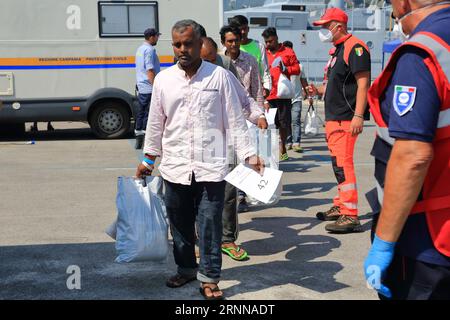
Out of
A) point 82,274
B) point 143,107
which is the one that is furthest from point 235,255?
point 143,107

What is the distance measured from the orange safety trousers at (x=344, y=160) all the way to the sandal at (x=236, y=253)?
1.36 meters

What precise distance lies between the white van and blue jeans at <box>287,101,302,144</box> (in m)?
2.31

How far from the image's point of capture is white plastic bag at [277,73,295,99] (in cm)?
1084

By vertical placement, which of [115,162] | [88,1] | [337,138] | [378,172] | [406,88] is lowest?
[115,162]

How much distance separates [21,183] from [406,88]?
767cm

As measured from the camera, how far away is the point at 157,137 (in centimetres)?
489

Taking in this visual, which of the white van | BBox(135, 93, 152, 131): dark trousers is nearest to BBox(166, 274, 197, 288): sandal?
BBox(135, 93, 152, 131): dark trousers

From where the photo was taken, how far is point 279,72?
432 inches

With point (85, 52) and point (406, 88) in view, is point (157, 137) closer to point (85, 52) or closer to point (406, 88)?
point (406, 88)

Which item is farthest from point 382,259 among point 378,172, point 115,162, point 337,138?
point 115,162

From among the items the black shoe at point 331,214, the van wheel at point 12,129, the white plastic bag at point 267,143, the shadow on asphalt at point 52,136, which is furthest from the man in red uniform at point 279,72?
the van wheel at point 12,129

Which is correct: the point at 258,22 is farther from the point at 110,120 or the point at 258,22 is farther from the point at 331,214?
the point at 331,214

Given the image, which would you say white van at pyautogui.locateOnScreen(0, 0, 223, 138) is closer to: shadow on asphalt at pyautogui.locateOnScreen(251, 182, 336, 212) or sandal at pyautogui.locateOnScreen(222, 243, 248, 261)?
shadow on asphalt at pyautogui.locateOnScreen(251, 182, 336, 212)

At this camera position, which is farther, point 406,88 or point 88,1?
point 88,1
